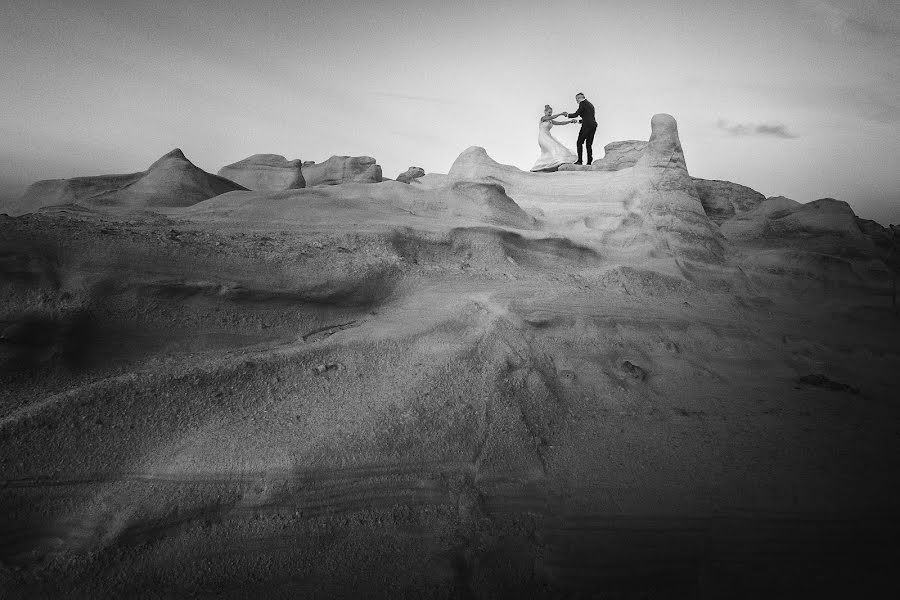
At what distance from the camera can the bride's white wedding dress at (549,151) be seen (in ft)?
31.4

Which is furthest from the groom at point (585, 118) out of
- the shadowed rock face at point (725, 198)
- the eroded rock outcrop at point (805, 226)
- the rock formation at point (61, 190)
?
the rock formation at point (61, 190)

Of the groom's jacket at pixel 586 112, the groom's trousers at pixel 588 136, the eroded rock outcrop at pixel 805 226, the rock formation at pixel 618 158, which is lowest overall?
the eroded rock outcrop at pixel 805 226

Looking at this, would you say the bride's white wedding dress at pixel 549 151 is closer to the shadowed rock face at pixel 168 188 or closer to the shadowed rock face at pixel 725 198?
the shadowed rock face at pixel 725 198

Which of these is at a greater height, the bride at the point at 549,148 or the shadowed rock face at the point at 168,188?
the bride at the point at 549,148

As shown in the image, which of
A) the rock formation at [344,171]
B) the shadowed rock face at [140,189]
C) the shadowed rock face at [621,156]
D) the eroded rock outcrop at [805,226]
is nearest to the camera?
the eroded rock outcrop at [805,226]

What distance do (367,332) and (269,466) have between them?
1011 millimetres

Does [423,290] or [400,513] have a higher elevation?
[423,290]

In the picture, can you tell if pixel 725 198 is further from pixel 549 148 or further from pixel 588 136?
pixel 549 148

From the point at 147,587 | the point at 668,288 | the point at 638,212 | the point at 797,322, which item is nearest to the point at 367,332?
the point at 147,587

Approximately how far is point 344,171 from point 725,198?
30.9ft

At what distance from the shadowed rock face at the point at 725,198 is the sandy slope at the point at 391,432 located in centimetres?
609

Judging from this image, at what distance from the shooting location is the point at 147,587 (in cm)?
142

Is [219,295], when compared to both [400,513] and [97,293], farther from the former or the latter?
[400,513]

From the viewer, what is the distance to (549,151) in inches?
386
